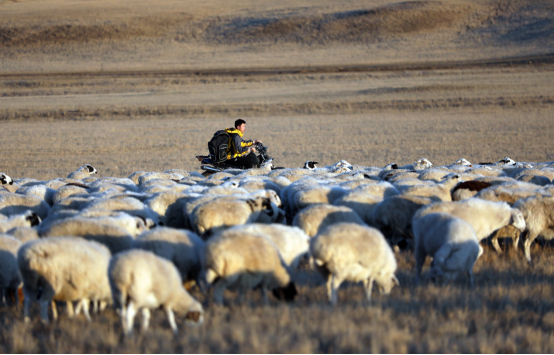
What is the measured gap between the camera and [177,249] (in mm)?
→ 6199

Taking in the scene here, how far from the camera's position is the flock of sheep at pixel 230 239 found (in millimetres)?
5406

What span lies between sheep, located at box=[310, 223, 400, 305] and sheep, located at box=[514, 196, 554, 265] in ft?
8.79

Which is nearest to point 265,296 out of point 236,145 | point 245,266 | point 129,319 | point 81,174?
point 245,266

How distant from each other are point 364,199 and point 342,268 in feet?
9.56

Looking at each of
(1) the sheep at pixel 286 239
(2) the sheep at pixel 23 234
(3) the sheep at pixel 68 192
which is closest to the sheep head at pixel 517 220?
(1) the sheep at pixel 286 239

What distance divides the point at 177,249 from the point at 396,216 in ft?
10.5

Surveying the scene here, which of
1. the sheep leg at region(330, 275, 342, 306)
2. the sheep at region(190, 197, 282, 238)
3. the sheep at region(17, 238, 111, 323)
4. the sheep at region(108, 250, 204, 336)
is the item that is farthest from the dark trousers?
the sheep at region(108, 250, 204, 336)

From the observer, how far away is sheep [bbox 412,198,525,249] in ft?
24.5

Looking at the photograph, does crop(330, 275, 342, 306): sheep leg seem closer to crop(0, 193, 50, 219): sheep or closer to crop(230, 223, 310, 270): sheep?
crop(230, 223, 310, 270): sheep

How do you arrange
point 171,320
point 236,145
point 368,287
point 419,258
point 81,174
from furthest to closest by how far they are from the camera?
point 81,174 → point 236,145 → point 419,258 → point 368,287 → point 171,320

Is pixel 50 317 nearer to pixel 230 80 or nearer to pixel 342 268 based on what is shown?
pixel 342 268

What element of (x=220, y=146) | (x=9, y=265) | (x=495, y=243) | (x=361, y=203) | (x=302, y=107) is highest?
(x=302, y=107)

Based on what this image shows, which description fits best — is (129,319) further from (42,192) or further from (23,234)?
(42,192)

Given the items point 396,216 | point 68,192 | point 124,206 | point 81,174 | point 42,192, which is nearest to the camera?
point 396,216
